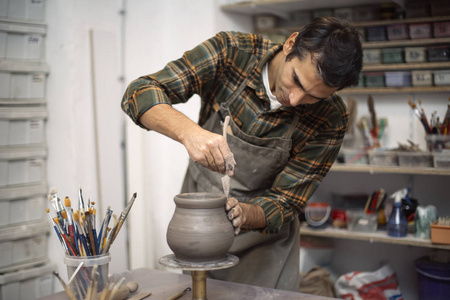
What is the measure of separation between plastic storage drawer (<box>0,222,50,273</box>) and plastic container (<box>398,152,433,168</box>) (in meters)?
2.23

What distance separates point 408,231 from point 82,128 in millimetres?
2096

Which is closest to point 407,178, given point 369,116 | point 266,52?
point 369,116

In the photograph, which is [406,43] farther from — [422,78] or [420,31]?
[422,78]

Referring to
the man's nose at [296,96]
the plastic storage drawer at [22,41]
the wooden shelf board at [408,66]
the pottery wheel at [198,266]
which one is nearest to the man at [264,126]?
the man's nose at [296,96]

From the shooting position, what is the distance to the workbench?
1.66 meters

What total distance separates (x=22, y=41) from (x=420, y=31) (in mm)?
2427

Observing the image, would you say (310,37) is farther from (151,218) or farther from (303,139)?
(151,218)

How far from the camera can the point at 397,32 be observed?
10.3 ft

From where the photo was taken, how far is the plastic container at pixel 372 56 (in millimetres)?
3199

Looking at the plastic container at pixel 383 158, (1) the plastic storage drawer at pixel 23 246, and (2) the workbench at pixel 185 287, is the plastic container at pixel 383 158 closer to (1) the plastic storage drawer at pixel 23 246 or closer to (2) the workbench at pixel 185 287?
(2) the workbench at pixel 185 287

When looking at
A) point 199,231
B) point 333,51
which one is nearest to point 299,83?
point 333,51

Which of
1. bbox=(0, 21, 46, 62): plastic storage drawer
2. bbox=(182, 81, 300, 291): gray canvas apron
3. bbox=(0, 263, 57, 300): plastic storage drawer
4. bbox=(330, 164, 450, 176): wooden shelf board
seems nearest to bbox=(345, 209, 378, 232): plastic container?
bbox=(330, 164, 450, 176): wooden shelf board

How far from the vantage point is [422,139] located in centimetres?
324

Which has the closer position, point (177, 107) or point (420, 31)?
point (420, 31)
